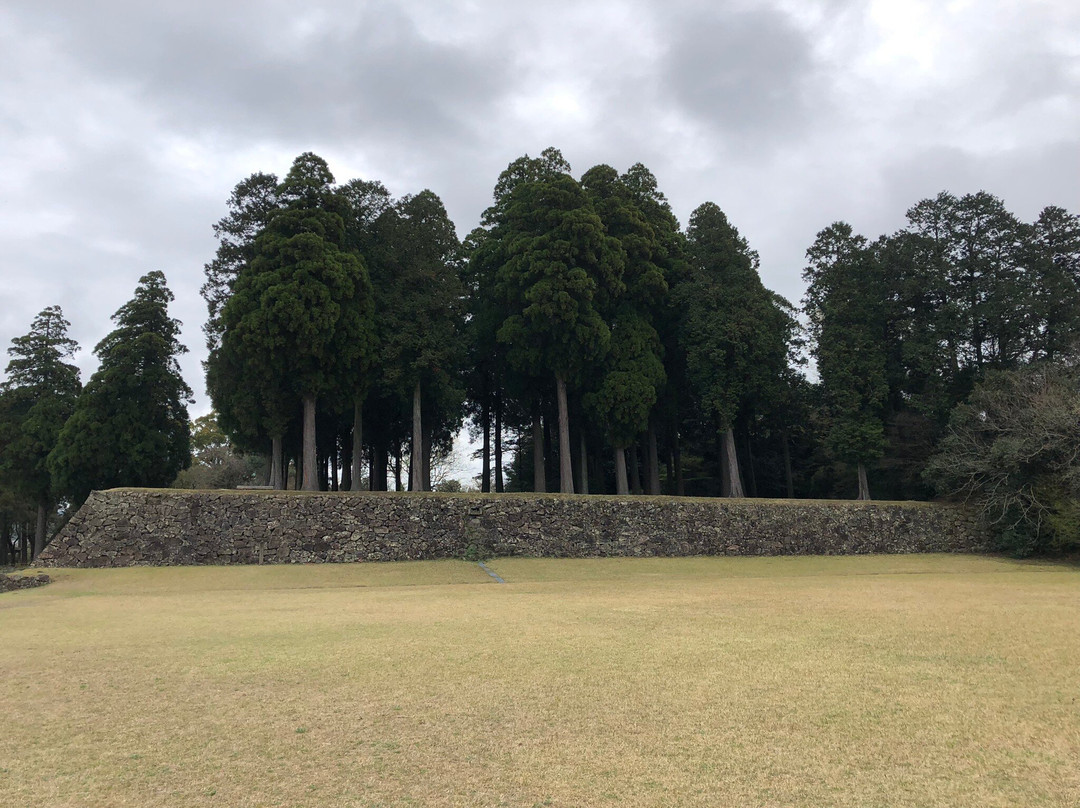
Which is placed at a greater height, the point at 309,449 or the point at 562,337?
the point at 562,337

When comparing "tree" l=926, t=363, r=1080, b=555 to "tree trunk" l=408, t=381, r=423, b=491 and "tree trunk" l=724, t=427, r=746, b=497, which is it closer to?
"tree trunk" l=724, t=427, r=746, b=497

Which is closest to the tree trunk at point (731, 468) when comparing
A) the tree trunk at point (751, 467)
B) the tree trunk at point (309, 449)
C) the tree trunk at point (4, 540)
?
the tree trunk at point (751, 467)

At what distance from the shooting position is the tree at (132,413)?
76.5 ft

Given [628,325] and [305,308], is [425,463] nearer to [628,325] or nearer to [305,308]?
[305,308]

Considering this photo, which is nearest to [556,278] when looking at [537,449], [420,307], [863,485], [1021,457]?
[420,307]

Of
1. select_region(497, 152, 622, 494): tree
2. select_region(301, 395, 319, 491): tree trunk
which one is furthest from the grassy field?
select_region(497, 152, 622, 494): tree

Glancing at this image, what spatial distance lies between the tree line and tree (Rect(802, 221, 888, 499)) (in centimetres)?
9

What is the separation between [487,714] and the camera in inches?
175

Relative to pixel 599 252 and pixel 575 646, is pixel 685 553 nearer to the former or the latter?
pixel 599 252

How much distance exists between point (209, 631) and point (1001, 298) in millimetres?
26985

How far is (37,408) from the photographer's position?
2591cm

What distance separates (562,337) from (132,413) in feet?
49.7

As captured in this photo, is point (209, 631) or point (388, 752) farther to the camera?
point (209, 631)

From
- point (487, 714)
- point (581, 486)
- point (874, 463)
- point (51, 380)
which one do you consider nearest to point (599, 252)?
point (581, 486)
